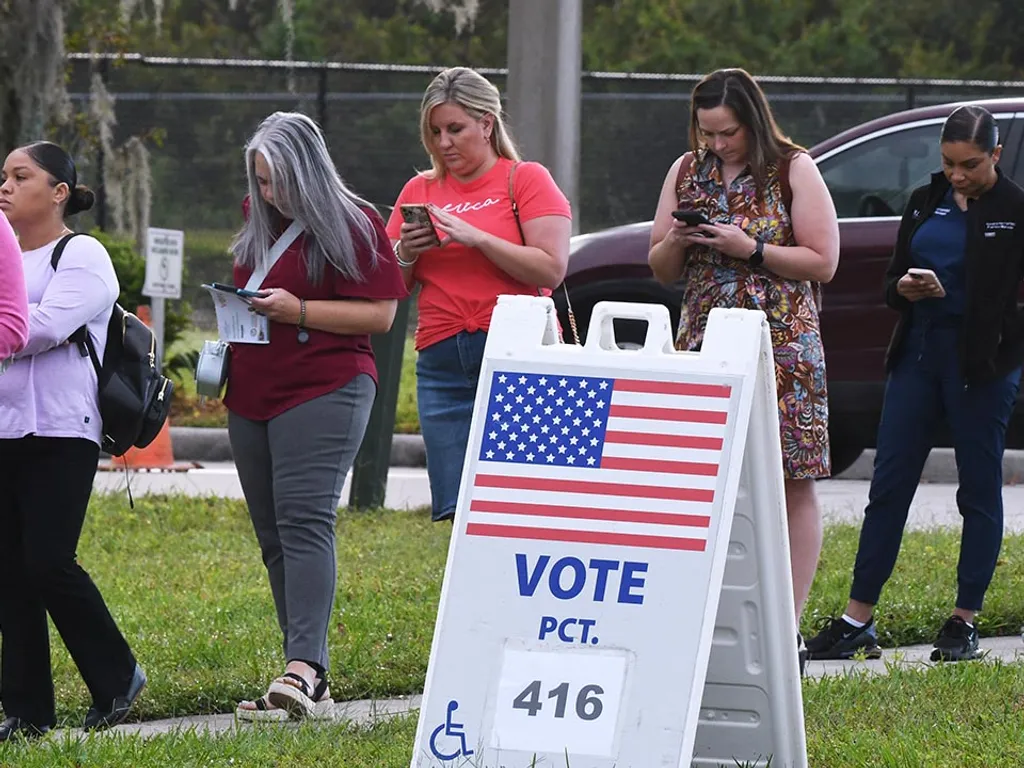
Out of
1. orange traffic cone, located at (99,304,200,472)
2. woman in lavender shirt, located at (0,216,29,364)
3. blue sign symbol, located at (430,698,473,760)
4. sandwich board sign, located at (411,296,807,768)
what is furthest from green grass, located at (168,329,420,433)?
blue sign symbol, located at (430,698,473,760)

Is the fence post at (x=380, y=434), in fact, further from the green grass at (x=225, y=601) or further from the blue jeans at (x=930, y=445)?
the blue jeans at (x=930, y=445)

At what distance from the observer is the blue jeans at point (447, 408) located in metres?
6.17

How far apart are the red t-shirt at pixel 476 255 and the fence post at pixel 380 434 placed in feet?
12.4

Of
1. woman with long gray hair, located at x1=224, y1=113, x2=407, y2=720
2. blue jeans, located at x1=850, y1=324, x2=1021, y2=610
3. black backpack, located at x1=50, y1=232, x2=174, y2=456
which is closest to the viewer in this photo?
black backpack, located at x1=50, y1=232, x2=174, y2=456

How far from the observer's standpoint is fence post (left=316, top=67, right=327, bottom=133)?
18.1 m

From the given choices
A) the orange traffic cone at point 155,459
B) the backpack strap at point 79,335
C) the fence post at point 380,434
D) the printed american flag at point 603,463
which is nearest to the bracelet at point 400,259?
the backpack strap at point 79,335

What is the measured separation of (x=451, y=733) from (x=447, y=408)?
2.14m

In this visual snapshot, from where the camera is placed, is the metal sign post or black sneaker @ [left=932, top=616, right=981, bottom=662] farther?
the metal sign post

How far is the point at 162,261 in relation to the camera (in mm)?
12836

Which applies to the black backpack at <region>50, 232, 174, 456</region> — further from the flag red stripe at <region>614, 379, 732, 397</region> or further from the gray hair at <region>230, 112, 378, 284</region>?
the flag red stripe at <region>614, 379, 732, 397</region>

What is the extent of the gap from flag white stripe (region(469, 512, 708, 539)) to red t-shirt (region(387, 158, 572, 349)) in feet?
6.05

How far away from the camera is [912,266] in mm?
6680

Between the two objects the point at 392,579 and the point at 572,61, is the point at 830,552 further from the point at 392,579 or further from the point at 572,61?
the point at 572,61

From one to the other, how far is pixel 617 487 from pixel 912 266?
8.95 feet
